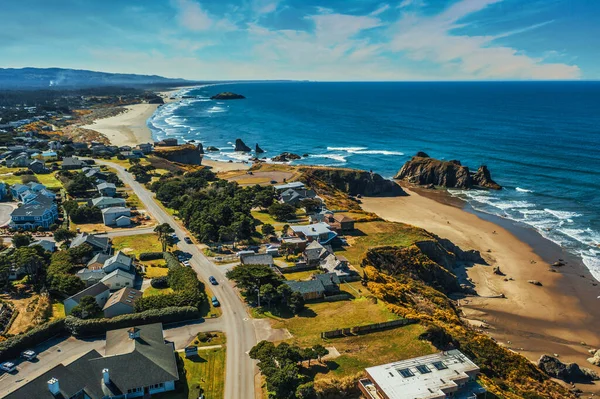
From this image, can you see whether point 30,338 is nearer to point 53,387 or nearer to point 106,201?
point 53,387

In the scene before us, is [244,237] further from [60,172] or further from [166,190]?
[60,172]

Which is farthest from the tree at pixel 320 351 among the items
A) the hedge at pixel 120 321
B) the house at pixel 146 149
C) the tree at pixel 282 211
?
the house at pixel 146 149

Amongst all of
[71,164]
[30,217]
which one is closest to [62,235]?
[30,217]

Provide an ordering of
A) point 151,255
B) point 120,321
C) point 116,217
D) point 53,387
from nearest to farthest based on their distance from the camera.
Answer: point 53,387, point 120,321, point 151,255, point 116,217

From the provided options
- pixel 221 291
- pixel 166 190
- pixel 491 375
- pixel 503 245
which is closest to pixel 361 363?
pixel 491 375

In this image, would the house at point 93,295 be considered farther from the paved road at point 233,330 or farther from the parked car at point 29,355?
the paved road at point 233,330

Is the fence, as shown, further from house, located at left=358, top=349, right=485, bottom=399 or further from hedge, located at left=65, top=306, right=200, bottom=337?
hedge, located at left=65, top=306, right=200, bottom=337
